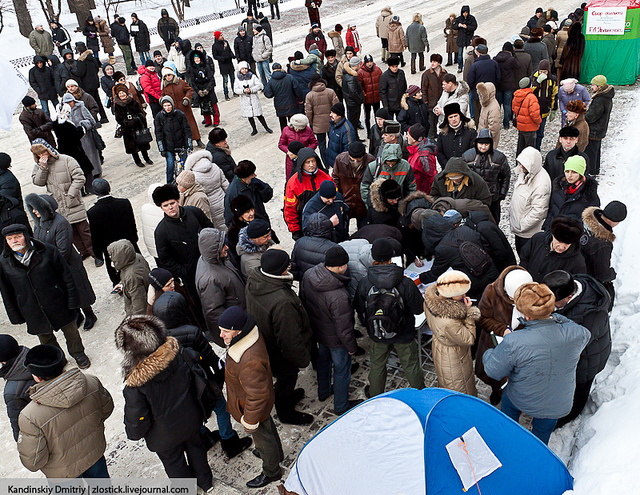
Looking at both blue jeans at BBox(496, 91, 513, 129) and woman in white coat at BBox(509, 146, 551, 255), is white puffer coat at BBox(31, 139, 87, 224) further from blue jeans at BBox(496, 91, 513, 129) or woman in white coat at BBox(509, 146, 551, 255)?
blue jeans at BBox(496, 91, 513, 129)

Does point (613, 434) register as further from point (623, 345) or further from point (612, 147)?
point (612, 147)

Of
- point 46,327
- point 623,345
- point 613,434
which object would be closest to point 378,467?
point 613,434

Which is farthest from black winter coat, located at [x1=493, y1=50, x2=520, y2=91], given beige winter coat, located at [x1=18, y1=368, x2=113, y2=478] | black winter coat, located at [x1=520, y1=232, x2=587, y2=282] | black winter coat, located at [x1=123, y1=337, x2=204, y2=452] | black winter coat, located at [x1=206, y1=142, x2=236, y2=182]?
beige winter coat, located at [x1=18, y1=368, x2=113, y2=478]

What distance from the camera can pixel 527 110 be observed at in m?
9.27

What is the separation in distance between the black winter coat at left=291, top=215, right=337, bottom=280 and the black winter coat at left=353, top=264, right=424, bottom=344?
0.82 m

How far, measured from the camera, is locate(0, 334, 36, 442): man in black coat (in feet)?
14.2

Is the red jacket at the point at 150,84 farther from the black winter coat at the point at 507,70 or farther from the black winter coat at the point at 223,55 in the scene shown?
the black winter coat at the point at 507,70

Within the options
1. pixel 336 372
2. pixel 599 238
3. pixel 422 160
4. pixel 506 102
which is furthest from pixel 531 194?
pixel 506 102

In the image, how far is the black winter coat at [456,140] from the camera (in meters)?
7.82

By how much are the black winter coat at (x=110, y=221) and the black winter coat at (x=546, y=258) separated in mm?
4835

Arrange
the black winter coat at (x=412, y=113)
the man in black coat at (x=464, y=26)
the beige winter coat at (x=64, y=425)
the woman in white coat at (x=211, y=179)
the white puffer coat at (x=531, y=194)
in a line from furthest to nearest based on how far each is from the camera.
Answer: the man in black coat at (x=464, y=26) → the black winter coat at (x=412, y=113) → the woman in white coat at (x=211, y=179) → the white puffer coat at (x=531, y=194) → the beige winter coat at (x=64, y=425)

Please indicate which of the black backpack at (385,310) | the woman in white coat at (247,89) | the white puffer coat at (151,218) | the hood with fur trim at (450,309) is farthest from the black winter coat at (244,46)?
the hood with fur trim at (450,309)

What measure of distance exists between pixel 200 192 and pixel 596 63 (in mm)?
11211

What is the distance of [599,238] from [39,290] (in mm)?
5583
